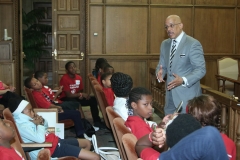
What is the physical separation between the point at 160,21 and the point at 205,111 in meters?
6.72

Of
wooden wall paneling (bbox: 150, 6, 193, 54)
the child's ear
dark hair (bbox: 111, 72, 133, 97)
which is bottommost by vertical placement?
the child's ear

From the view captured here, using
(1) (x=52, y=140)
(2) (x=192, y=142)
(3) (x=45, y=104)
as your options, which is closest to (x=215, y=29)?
(3) (x=45, y=104)

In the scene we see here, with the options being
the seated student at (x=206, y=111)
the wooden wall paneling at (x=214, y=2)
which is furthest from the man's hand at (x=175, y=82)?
the wooden wall paneling at (x=214, y=2)

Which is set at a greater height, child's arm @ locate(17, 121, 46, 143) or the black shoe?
child's arm @ locate(17, 121, 46, 143)

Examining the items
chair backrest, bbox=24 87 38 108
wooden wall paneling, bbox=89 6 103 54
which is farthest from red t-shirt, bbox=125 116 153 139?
wooden wall paneling, bbox=89 6 103 54

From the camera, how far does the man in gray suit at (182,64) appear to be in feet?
11.8

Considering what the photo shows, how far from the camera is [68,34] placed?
8711 millimetres

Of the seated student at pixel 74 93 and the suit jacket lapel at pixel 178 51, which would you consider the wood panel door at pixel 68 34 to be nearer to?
the seated student at pixel 74 93

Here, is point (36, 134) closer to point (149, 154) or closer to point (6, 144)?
point (6, 144)

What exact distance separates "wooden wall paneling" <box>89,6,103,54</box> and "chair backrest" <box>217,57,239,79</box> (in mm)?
2569

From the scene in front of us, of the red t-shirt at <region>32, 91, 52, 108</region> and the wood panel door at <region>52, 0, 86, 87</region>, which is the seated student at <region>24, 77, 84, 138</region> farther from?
the wood panel door at <region>52, 0, 86, 87</region>

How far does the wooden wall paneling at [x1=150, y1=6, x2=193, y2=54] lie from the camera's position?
A: 8.62 m

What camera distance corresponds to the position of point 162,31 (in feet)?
28.5

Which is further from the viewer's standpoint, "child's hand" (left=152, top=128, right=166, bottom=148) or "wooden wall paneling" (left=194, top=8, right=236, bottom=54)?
"wooden wall paneling" (left=194, top=8, right=236, bottom=54)
